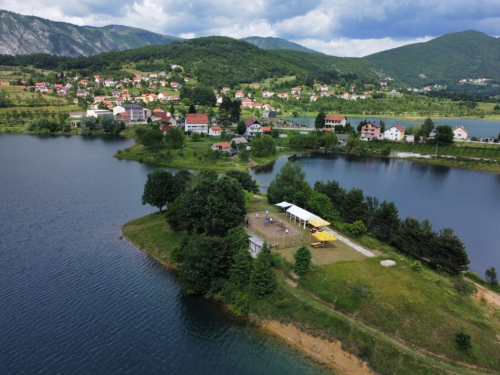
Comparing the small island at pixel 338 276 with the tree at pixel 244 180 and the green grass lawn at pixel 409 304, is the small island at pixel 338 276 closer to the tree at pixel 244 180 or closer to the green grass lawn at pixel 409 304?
the green grass lawn at pixel 409 304

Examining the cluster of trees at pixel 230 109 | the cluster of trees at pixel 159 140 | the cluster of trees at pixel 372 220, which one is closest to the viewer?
the cluster of trees at pixel 372 220

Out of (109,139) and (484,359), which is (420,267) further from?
(109,139)

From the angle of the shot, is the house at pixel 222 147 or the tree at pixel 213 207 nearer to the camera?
the tree at pixel 213 207

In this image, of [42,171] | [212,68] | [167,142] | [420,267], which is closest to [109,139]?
[167,142]

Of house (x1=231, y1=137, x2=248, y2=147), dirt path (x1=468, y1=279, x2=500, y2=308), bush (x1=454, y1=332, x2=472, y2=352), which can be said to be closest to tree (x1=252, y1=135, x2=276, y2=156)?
house (x1=231, y1=137, x2=248, y2=147)

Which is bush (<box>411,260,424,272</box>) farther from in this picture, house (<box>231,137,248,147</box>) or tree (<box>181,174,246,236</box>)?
house (<box>231,137,248,147</box>)

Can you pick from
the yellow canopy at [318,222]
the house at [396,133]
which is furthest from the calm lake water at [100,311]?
the house at [396,133]

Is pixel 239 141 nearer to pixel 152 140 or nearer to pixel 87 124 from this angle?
pixel 152 140

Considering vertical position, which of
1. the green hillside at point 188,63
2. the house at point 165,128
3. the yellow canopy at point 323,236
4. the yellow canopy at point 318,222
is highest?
the green hillside at point 188,63
